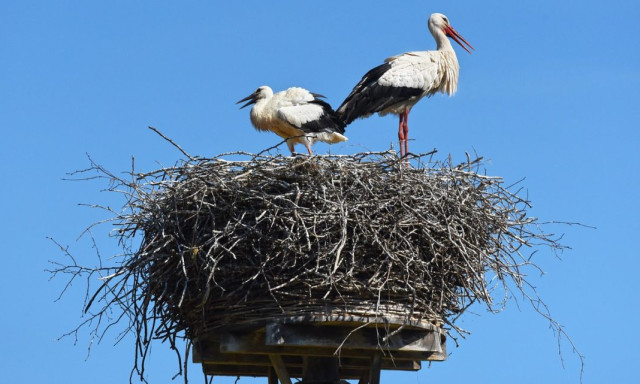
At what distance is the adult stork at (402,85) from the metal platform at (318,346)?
354cm

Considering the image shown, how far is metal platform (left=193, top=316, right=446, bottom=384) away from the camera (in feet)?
23.4

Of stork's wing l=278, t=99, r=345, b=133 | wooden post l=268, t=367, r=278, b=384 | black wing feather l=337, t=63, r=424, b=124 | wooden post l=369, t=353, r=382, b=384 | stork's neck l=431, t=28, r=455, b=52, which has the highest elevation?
stork's neck l=431, t=28, r=455, b=52

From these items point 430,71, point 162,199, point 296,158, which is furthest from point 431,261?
point 430,71

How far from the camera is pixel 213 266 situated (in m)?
7.00

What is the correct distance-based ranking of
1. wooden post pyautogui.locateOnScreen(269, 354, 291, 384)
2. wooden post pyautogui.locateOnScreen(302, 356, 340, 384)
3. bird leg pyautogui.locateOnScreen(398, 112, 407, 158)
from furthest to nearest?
1. bird leg pyautogui.locateOnScreen(398, 112, 407, 158)
2. wooden post pyautogui.locateOnScreen(302, 356, 340, 384)
3. wooden post pyautogui.locateOnScreen(269, 354, 291, 384)

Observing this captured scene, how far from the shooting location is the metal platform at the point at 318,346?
713 centimetres

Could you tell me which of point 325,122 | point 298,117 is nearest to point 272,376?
point 298,117

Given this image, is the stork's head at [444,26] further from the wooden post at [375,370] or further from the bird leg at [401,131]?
the wooden post at [375,370]

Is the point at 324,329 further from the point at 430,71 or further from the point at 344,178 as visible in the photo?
the point at 430,71

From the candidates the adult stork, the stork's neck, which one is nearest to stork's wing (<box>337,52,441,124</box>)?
the adult stork

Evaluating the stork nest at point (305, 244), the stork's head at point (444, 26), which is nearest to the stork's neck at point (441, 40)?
the stork's head at point (444, 26)

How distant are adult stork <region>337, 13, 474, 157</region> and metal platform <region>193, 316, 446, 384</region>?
3543 millimetres

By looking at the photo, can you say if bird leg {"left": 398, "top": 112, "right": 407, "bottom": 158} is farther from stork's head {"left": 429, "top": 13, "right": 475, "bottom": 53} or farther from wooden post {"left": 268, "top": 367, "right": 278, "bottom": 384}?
wooden post {"left": 268, "top": 367, "right": 278, "bottom": 384}

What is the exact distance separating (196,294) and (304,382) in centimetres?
95
